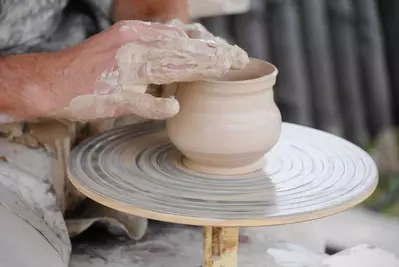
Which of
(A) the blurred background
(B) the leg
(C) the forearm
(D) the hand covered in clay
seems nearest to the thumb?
(D) the hand covered in clay

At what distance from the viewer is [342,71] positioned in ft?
6.12

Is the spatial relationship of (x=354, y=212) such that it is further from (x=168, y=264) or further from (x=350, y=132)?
(x=168, y=264)

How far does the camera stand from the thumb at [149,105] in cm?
100

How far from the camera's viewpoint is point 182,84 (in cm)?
107

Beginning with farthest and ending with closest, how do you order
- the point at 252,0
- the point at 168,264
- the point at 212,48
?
the point at 252,0
the point at 168,264
the point at 212,48

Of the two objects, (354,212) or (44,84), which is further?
(354,212)

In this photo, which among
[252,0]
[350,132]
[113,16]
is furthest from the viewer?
[350,132]

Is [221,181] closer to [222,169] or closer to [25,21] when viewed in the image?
[222,169]

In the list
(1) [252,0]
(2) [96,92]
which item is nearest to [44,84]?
(2) [96,92]

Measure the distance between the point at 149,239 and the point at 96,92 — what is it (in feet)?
1.45

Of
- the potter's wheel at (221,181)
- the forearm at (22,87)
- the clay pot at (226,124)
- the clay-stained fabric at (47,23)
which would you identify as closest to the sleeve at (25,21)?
the clay-stained fabric at (47,23)

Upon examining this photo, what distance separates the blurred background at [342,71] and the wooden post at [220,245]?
0.77 metres

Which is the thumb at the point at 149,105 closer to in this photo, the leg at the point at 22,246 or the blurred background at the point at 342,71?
the leg at the point at 22,246

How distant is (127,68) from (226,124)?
0.18 meters
